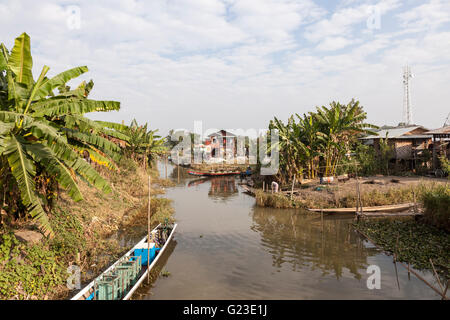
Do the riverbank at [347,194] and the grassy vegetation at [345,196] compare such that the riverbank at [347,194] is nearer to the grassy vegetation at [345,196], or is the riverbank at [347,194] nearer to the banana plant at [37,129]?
the grassy vegetation at [345,196]

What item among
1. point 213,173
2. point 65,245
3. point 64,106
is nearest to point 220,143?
point 213,173

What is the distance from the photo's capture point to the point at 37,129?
7.22 metres

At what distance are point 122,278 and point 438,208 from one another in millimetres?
13418

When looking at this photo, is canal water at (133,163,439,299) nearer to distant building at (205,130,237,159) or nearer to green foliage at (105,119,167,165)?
green foliage at (105,119,167,165)

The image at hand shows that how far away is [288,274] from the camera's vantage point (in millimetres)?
10016

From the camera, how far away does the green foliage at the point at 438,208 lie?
12.5 metres

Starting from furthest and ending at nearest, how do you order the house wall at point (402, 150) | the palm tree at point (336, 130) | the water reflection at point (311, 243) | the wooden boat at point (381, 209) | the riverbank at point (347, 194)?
the house wall at point (402, 150), the palm tree at point (336, 130), the riverbank at point (347, 194), the wooden boat at point (381, 209), the water reflection at point (311, 243)

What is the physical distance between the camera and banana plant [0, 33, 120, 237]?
672 centimetres

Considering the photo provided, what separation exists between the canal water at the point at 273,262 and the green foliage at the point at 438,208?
3.35 meters

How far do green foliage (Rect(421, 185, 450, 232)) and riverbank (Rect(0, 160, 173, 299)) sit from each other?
13.4 meters

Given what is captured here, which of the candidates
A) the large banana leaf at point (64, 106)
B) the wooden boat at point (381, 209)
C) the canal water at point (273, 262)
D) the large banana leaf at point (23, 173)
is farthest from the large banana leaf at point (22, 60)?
the wooden boat at point (381, 209)

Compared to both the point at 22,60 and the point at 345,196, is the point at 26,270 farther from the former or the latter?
the point at 345,196

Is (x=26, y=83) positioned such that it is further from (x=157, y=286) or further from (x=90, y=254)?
(x=157, y=286)
